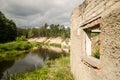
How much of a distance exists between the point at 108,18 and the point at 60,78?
18.8 feet

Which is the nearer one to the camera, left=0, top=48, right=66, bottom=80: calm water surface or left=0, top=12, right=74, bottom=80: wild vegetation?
left=0, top=12, right=74, bottom=80: wild vegetation

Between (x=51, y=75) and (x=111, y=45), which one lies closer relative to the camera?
(x=111, y=45)

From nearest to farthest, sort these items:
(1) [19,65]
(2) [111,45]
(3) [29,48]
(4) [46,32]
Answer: (2) [111,45], (1) [19,65], (3) [29,48], (4) [46,32]

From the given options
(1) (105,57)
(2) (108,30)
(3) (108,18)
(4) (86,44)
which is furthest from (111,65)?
(4) (86,44)

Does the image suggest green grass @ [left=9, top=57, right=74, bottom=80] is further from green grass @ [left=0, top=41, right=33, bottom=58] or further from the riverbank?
the riverbank

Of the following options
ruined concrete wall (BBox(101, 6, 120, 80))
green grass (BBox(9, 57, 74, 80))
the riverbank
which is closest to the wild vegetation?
green grass (BBox(9, 57, 74, 80))

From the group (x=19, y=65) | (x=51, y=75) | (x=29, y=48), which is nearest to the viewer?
(x=51, y=75)

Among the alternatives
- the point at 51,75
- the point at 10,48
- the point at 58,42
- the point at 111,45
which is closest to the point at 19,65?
the point at 51,75

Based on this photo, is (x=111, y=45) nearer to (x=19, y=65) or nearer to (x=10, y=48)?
(x=19, y=65)

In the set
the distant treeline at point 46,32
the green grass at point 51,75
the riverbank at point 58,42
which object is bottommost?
the green grass at point 51,75

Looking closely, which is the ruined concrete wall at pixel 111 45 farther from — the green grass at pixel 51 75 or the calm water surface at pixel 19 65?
the calm water surface at pixel 19 65

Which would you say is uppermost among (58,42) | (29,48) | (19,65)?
(58,42)

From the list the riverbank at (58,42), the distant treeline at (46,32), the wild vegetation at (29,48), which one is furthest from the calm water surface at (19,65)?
the distant treeline at (46,32)

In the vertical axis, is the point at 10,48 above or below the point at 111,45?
below
